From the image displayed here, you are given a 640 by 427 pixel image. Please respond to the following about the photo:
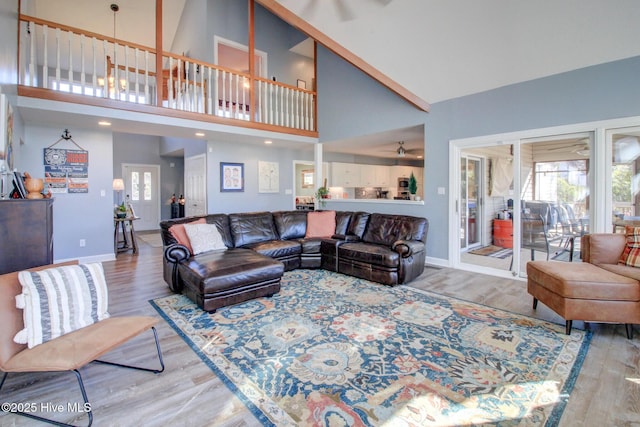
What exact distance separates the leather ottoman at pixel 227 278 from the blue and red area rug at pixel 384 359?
11cm

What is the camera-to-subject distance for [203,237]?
4.00 meters

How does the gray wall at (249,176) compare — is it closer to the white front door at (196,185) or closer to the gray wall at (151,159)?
the white front door at (196,185)

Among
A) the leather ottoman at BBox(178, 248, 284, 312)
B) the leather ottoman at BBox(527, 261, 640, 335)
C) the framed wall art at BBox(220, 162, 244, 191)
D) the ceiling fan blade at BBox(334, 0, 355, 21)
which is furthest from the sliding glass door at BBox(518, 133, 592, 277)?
the framed wall art at BBox(220, 162, 244, 191)

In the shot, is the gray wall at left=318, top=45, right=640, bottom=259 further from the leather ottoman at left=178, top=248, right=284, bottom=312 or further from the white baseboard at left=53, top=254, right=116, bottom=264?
the white baseboard at left=53, top=254, right=116, bottom=264

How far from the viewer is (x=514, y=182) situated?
4.35m

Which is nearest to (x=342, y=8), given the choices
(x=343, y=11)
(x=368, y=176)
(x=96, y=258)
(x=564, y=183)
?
(x=343, y=11)

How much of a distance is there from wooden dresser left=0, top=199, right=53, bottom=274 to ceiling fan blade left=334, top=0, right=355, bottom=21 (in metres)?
3.41

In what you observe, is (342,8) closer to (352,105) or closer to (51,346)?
(352,105)

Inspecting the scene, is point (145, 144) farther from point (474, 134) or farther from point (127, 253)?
point (474, 134)

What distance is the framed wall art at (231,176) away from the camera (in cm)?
678

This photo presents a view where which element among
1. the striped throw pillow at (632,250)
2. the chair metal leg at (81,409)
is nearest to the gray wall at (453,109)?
the striped throw pillow at (632,250)

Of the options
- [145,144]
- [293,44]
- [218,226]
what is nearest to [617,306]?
[218,226]

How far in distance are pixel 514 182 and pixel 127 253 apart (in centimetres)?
704

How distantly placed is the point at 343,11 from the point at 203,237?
3.25 meters
